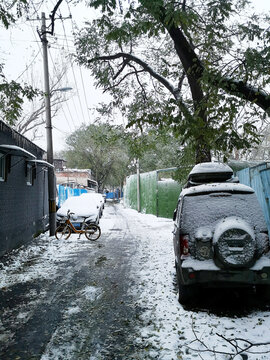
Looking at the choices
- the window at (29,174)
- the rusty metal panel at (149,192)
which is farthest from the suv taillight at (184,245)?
the rusty metal panel at (149,192)

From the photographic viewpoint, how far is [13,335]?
3.91 meters

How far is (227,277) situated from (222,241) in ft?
1.76

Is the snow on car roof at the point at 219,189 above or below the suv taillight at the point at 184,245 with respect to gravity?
above

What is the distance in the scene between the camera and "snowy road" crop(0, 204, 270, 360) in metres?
3.47

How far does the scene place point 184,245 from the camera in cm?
459

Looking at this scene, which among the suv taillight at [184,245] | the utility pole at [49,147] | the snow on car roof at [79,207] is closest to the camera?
the suv taillight at [184,245]

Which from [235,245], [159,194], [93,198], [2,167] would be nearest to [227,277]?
[235,245]

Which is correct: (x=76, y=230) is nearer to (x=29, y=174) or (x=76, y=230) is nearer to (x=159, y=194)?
(x=29, y=174)

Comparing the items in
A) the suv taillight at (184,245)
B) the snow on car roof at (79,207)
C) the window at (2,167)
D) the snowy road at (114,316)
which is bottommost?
the snowy road at (114,316)

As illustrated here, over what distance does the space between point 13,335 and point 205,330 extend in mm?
2545

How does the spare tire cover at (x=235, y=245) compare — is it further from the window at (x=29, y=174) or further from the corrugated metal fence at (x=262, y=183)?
the window at (x=29, y=174)

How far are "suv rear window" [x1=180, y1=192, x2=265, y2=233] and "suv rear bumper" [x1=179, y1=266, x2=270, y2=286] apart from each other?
0.64 meters

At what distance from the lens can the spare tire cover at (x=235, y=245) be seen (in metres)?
4.28

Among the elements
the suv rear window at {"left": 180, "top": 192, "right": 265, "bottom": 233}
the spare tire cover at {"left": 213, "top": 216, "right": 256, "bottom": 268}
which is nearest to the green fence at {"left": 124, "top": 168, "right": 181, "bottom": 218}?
the suv rear window at {"left": 180, "top": 192, "right": 265, "bottom": 233}
